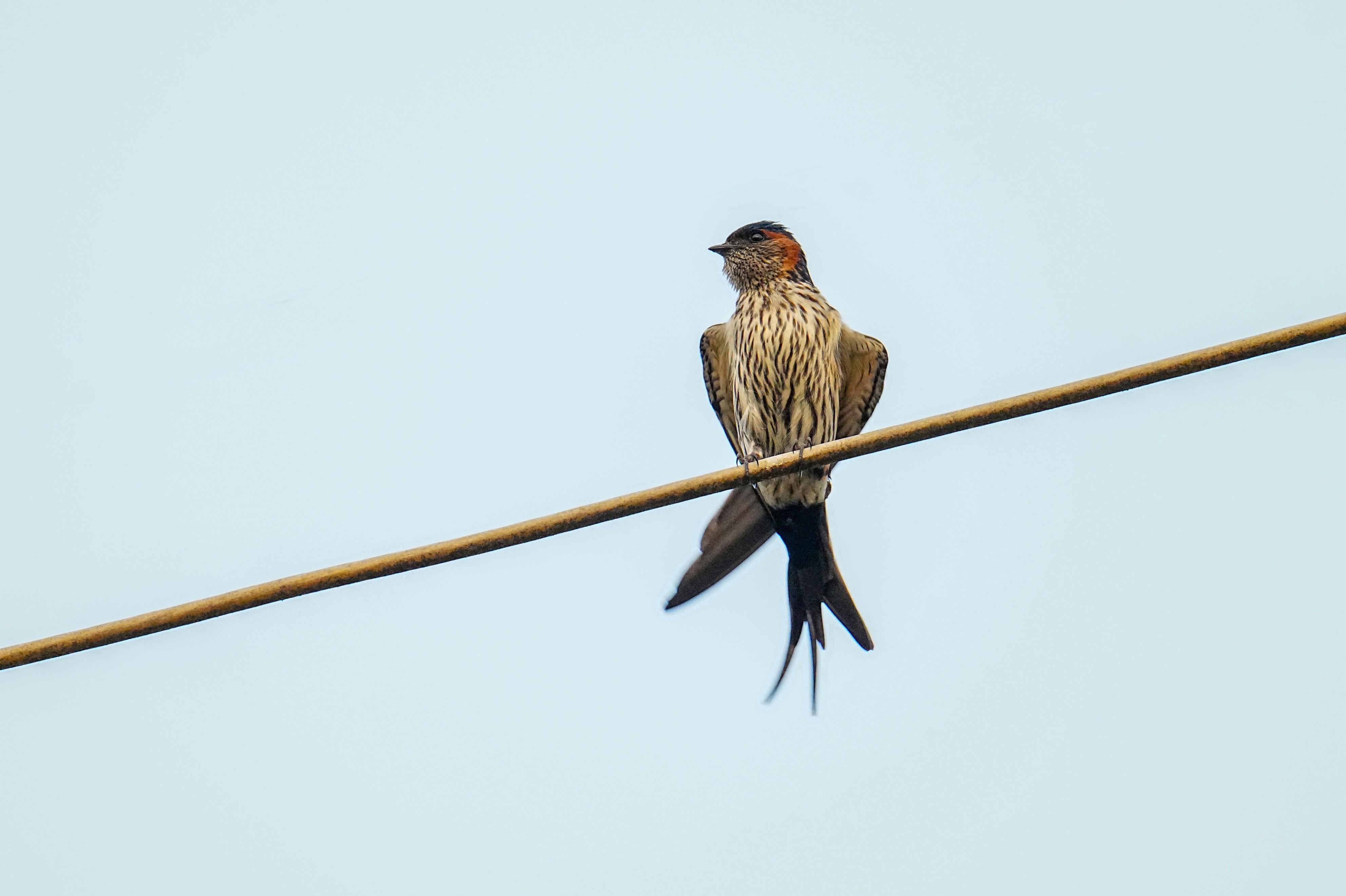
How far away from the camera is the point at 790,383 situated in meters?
7.11

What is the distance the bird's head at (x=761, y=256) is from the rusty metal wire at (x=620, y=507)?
3673 millimetres

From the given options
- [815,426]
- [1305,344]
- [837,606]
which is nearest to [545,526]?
[1305,344]

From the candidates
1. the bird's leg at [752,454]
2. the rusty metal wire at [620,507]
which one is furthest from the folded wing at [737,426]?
the rusty metal wire at [620,507]

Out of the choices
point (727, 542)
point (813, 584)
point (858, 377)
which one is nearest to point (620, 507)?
point (727, 542)

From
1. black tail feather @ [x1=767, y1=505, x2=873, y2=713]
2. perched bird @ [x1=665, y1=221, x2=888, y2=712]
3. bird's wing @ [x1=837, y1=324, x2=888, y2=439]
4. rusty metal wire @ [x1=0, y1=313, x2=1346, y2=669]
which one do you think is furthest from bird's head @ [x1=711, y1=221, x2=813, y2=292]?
rusty metal wire @ [x1=0, y1=313, x2=1346, y2=669]

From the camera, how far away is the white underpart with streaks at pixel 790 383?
23.3ft

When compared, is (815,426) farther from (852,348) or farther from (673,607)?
(673,607)

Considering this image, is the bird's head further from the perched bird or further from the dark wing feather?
the dark wing feather

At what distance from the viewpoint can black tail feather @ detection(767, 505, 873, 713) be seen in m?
6.47

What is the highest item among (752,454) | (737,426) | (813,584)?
(737,426)

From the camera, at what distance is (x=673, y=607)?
224 inches

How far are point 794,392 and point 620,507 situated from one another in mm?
3478

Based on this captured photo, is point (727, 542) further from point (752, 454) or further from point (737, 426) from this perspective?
point (737, 426)

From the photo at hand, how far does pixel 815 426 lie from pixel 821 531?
49cm
